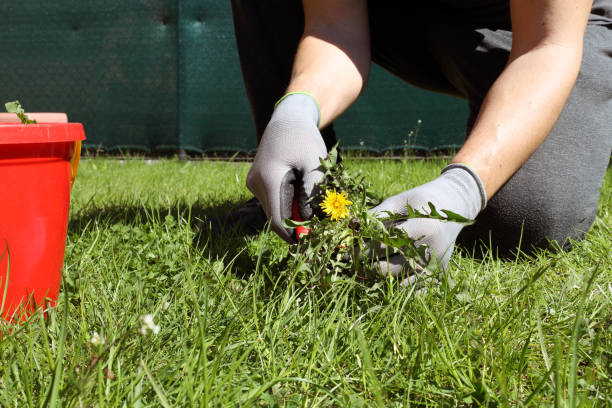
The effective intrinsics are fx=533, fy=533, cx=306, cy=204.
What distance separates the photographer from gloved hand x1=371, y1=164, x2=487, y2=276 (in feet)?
3.86

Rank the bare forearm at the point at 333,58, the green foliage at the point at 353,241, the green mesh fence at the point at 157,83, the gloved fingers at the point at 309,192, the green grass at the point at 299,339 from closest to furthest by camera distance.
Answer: the green grass at the point at 299,339 < the green foliage at the point at 353,241 < the gloved fingers at the point at 309,192 < the bare forearm at the point at 333,58 < the green mesh fence at the point at 157,83

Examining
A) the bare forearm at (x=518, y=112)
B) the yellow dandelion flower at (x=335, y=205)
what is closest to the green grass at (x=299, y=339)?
the yellow dandelion flower at (x=335, y=205)

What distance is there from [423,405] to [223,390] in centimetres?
34

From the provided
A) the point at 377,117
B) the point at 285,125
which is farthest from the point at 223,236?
the point at 377,117

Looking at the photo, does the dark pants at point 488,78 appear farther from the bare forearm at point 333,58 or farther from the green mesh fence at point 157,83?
the green mesh fence at point 157,83

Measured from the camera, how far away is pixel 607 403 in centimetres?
83

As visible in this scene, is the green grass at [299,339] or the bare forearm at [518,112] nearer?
the green grass at [299,339]

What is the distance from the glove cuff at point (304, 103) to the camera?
1.47 meters

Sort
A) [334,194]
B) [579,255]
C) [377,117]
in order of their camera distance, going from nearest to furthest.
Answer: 1. [334,194]
2. [579,255]
3. [377,117]

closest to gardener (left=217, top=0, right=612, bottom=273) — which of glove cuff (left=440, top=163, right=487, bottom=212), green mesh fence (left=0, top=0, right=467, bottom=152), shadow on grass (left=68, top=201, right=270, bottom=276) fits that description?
glove cuff (left=440, top=163, right=487, bottom=212)

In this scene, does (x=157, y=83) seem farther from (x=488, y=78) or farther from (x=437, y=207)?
(x=437, y=207)

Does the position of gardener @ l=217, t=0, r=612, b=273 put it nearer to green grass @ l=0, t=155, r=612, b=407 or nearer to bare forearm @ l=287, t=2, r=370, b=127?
bare forearm @ l=287, t=2, r=370, b=127

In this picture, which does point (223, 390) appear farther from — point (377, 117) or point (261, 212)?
point (377, 117)

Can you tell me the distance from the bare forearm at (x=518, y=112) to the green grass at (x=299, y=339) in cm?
30
